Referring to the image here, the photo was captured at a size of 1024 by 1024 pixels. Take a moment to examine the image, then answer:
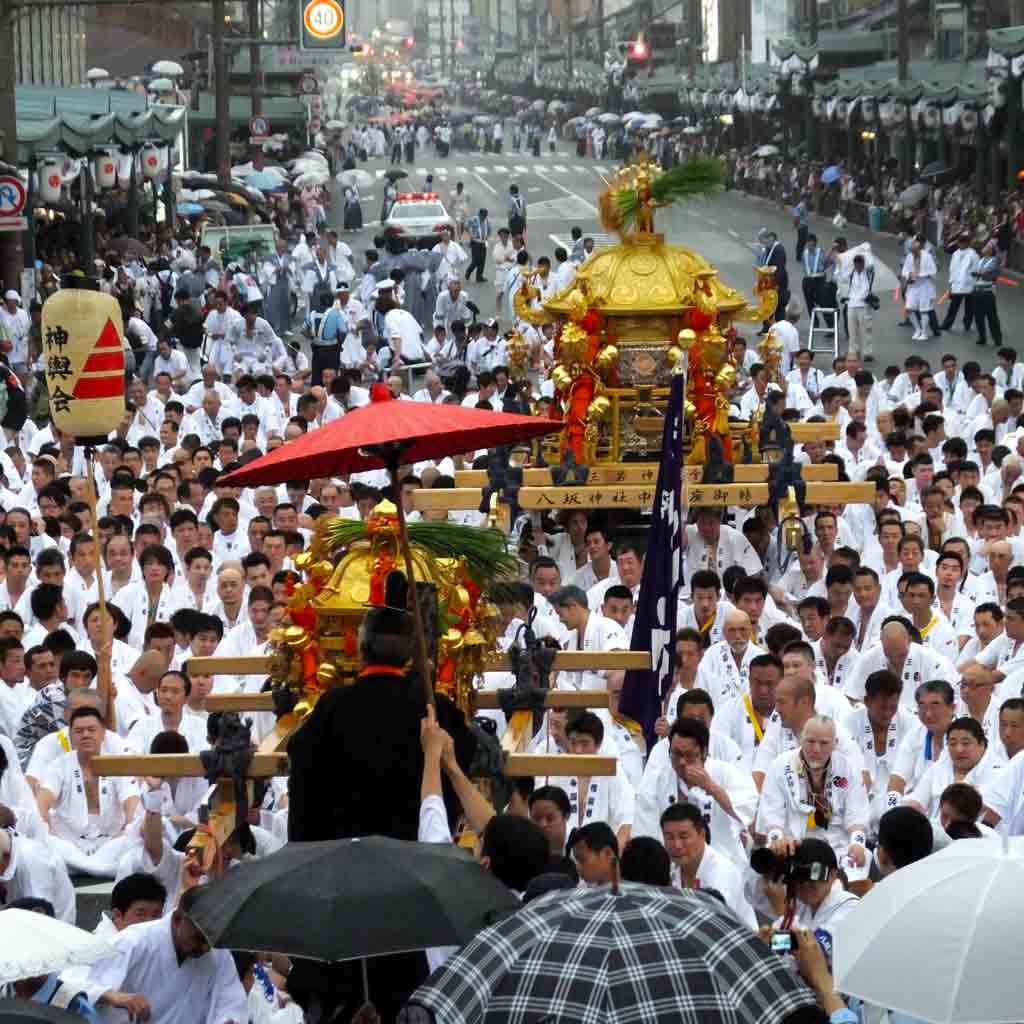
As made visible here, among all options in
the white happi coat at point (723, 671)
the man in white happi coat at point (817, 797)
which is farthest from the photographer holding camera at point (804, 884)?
the white happi coat at point (723, 671)

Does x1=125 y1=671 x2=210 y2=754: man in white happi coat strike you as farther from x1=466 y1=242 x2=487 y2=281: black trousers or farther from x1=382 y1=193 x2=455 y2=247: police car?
x1=382 y1=193 x2=455 y2=247: police car

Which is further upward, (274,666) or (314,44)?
(314,44)

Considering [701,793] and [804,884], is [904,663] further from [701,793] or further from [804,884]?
[804,884]

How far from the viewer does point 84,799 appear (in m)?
9.91

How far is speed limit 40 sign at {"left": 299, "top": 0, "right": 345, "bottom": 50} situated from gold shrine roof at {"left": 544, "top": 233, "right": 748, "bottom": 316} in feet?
42.8

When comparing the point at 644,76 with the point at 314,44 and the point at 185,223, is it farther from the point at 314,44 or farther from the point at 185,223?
the point at 314,44

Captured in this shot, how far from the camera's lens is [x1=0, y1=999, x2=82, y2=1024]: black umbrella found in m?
5.06

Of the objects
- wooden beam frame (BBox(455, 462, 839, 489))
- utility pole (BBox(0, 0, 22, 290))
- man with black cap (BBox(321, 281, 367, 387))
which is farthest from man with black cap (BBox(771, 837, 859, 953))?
utility pole (BBox(0, 0, 22, 290))

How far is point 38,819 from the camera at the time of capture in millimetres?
8859

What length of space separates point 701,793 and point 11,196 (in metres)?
14.8

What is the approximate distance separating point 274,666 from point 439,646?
716 mm

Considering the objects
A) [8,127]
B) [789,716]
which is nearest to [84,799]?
[789,716]

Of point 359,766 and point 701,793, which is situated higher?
point 359,766

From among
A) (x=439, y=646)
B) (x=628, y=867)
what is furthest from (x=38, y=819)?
(x=628, y=867)
